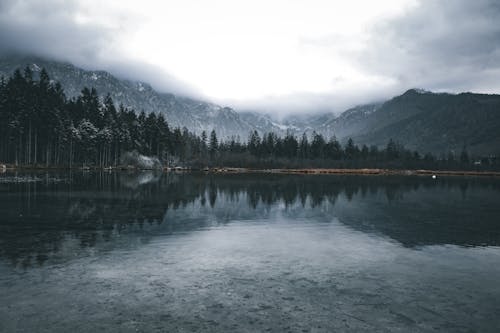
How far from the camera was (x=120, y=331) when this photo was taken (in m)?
10.1

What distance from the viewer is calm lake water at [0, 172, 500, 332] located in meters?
11.1

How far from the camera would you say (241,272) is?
52.6ft

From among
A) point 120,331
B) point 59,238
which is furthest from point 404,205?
point 120,331

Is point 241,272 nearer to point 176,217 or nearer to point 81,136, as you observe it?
point 176,217

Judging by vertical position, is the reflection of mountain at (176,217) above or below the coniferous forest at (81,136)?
below

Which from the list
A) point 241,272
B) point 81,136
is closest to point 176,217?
point 241,272

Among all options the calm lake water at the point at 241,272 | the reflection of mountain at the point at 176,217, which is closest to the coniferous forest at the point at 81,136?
the reflection of mountain at the point at 176,217

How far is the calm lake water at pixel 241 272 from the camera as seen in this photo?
36.4 feet

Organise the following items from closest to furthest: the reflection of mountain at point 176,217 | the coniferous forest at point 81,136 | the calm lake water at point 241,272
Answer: the calm lake water at point 241,272 < the reflection of mountain at point 176,217 < the coniferous forest at point 81,136

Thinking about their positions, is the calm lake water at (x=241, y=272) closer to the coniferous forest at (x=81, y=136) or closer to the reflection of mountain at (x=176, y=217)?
the reflection of mountain at (x=176, y=217)

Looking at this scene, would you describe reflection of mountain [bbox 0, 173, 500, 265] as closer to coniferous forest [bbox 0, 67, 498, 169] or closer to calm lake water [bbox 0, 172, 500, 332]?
calm lake water [bbox 0, 172, 500, 332]

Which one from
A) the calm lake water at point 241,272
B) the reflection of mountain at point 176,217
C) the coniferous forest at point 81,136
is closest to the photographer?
the calm lake water at point 241,272

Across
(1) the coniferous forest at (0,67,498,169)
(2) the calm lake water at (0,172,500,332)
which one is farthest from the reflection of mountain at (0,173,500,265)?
(1) the coniferous forest at (0,67,498,169)

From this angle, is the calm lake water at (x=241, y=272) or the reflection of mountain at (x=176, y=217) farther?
the reflection of mountain at (x=176, y=217)
